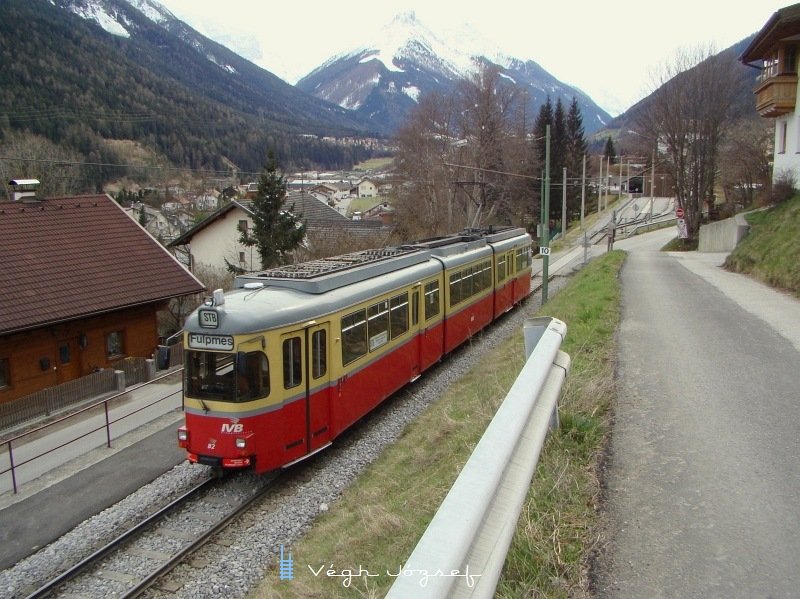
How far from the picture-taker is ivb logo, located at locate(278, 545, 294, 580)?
7.06 meters

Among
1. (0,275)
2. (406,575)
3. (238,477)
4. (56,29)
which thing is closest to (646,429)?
(406,575)

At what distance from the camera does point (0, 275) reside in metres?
17.8

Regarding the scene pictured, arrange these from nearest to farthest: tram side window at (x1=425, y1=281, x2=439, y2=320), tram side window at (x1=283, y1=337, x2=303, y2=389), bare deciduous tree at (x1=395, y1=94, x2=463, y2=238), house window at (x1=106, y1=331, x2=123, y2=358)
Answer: tram side window at (x1=283, y1=337, x2=303, y2=389), tram side window at (x1=425, y1=281, x2=439, y2=320), house window at (x1=106, y1=331, x2=123, y2=358), bare deciduous tree at (x1=395, y1=94, x2=463, y2=238)

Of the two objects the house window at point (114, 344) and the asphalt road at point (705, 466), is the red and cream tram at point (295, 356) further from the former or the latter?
the house window at point (114, 344)

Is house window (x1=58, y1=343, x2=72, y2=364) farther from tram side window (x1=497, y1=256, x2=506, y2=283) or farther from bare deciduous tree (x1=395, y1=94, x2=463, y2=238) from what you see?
bare deciduous tree (x1=395, y1=94, x2=463, y2=238)

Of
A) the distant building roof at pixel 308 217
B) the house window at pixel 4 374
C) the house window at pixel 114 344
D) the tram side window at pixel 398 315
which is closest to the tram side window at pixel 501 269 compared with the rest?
the tram side window at pixel 398 315

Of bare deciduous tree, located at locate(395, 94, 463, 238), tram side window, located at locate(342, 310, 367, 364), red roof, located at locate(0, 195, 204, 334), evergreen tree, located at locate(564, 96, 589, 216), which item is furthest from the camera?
evergreen tree, located at locate(564, 96, 589, 216)

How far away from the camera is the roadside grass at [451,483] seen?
11.5 feet

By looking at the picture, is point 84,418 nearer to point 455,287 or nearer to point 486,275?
point 455,287

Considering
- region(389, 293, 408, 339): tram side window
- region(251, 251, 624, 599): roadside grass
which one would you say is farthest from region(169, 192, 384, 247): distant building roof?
region(251, 251, 624, 599): roadside grass

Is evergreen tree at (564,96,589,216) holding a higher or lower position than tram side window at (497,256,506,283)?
higher

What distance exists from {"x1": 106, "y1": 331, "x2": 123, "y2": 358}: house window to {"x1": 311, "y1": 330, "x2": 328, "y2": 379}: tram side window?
1219 cm

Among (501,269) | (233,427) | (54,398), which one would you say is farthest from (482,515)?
(501,269)

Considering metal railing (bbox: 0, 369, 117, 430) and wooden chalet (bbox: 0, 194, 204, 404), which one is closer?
metal railing (bbox: 0, 369, 117, 430)
